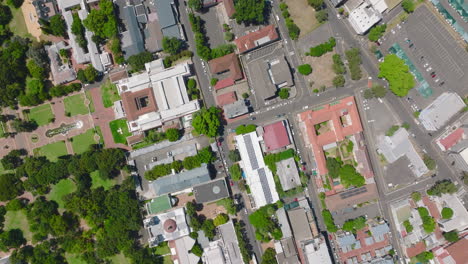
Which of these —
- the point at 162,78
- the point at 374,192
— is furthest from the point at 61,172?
the point at 374,192

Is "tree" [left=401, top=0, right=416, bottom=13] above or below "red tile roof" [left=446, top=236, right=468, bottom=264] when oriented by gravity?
above

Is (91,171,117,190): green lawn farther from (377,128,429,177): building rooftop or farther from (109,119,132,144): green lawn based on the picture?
(377,128,429,177): building rooftop

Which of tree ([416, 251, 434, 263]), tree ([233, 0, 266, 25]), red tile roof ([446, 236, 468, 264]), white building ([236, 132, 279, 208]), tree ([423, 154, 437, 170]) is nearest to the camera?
red tile roof ([446, 236, 468, 264])

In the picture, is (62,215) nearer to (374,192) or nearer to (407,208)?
(374,192)

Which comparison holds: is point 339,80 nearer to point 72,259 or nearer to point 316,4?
point 316,4

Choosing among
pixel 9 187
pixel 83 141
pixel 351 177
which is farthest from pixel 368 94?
pixel 9 187

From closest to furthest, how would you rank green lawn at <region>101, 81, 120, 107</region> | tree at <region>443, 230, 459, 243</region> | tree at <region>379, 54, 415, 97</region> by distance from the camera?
tree at <region>379, 54, 415, 97</region> < tree at <region>443, 230, 459, 243</region> < green lawn at <region>101, 81, 120, 107</region>

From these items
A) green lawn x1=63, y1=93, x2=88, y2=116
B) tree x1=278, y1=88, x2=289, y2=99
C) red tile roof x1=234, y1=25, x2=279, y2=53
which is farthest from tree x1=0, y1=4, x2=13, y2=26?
tree x1=278, y1=88, x2=289, y2=99
